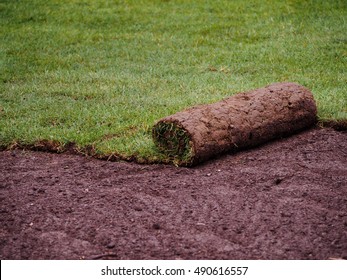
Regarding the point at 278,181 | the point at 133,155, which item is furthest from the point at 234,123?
the point at 133,155

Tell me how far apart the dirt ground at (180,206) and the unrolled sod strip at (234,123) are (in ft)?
0.50

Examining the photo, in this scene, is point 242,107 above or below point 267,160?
above

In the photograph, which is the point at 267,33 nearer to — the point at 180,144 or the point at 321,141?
the point at 321,141

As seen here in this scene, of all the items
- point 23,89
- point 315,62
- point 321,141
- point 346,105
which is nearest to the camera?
point 321,141

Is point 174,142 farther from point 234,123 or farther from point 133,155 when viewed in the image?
point 234,123

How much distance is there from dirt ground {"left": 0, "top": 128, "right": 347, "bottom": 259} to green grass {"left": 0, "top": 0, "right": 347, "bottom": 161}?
0.63 metres

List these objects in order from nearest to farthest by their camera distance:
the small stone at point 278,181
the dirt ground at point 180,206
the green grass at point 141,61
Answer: the dirt ground at point 180,206
the small stone at point 278,181
the green grass at point 141,61

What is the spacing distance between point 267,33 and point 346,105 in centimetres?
432

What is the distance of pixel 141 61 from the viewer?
1057 centimetres

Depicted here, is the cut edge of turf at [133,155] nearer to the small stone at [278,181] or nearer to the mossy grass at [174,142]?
the mossy grass at [174,142]

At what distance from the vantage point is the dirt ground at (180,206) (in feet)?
14.6

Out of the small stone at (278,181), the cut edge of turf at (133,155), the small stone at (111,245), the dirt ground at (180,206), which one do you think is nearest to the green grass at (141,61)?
the cut edge of turf at (133,155)

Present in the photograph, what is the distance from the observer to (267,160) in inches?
243
